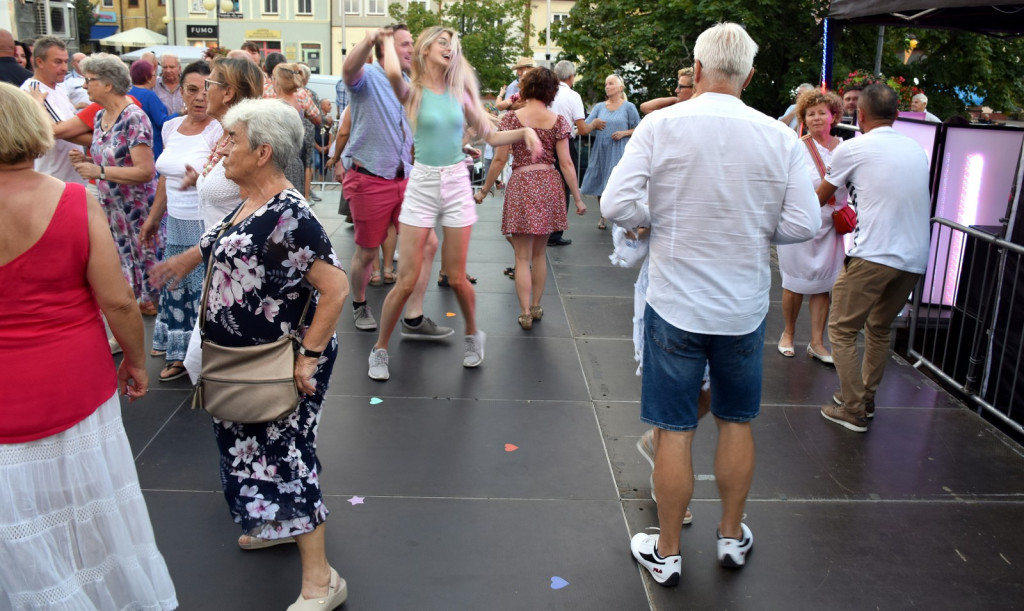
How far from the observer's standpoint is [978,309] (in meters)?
5.68

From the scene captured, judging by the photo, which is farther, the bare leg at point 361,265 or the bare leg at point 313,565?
the bare leg at point 361,265

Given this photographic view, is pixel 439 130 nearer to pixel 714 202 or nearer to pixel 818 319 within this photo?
pixel 714 202

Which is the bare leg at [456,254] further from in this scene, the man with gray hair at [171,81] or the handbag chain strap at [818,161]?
the man with gray hair at [171,81]

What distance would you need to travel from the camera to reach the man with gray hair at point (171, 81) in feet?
32.0

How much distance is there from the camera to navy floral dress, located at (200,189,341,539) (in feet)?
9.17

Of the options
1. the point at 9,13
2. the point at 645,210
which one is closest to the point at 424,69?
the point at 645,210

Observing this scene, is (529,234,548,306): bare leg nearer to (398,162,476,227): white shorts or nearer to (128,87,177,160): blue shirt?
(398,162,476,227): white shorts

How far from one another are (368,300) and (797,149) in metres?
4.65

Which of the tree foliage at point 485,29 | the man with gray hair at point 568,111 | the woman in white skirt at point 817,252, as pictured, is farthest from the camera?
the tree foliage at point 485,29

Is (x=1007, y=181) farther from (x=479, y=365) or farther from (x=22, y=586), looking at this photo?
(x=22, y=586)

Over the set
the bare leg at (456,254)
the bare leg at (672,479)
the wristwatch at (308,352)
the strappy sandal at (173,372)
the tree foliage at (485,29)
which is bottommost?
the strappy sandal at (173,372)

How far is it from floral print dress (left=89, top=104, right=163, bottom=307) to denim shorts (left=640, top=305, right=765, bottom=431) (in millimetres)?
3401

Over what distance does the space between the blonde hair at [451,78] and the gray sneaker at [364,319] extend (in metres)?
1.75

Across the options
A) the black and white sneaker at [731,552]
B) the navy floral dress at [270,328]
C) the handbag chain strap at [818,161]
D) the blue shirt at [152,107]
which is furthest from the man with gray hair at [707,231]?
the blue shirt at [152,107]
